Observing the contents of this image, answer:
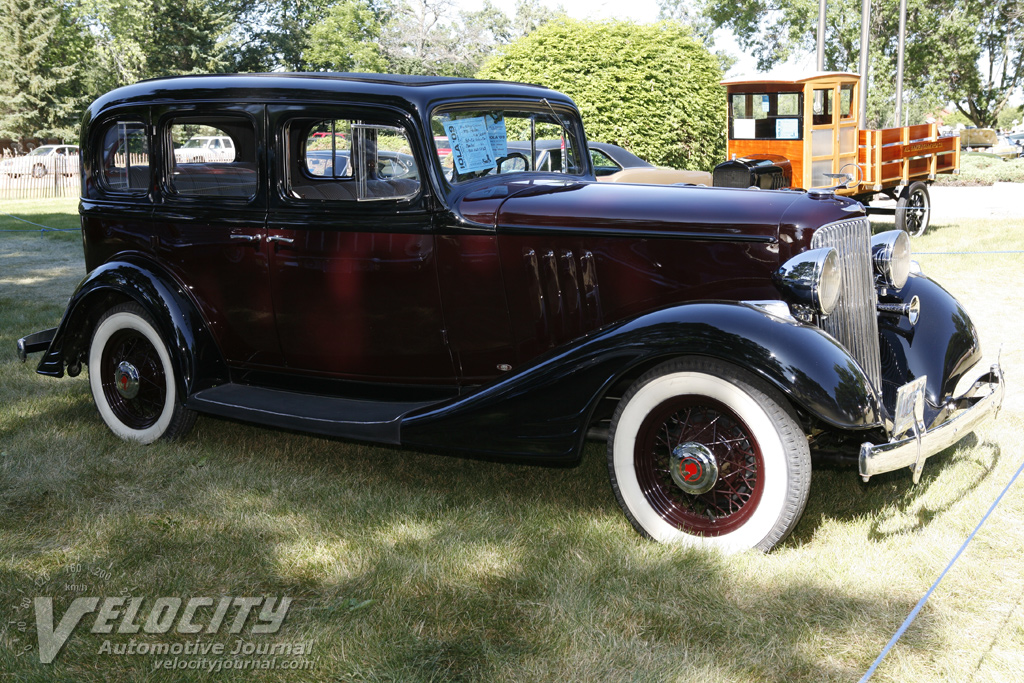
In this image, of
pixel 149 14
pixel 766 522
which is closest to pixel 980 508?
pixel 766 522

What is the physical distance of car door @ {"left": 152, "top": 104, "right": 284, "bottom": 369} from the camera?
13.4 ft

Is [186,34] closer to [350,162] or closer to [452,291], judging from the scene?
[350,162]

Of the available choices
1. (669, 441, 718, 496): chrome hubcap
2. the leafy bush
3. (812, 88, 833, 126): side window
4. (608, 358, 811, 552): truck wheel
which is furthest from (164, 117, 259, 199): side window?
the leafy bush

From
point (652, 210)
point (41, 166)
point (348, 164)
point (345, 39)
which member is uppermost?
point (345, 39)

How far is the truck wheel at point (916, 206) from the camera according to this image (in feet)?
39.3

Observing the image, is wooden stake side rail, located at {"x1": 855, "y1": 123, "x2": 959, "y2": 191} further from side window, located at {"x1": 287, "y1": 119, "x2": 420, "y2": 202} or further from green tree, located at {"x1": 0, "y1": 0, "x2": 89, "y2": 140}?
green tree, located at {"x1": 0, "y1": 0, "x2": 89, "y2": 140}

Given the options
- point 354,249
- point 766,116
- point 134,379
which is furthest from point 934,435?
point 766,116

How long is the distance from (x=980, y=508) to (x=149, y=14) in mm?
40788

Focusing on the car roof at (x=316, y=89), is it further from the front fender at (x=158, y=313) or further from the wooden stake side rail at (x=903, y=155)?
the wooden stake side rail at (x=903, y=155)

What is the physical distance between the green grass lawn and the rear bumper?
18.9 inches

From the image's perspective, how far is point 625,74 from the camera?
14.8 metres

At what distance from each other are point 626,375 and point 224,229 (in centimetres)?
212

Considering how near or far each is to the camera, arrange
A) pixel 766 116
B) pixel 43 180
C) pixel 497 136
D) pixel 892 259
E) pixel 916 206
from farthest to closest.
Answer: pixel 43 180, pixel 916 206, pixel 766 116, pixel 497 136, pixel 892 259

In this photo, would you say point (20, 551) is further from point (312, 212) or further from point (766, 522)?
point (766, 522)
